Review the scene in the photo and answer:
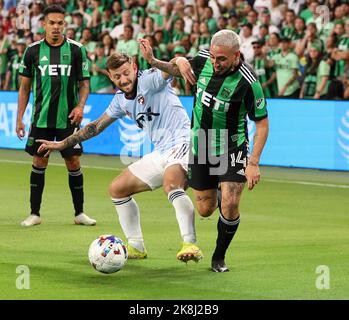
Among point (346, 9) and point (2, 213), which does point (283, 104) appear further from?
point (2, 213)

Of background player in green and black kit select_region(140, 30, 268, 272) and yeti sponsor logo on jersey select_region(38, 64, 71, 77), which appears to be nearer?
background player in green and black kit select_region(140, 30, 268, 272)

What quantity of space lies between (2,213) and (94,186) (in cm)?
332

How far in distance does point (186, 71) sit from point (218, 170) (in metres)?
0.92

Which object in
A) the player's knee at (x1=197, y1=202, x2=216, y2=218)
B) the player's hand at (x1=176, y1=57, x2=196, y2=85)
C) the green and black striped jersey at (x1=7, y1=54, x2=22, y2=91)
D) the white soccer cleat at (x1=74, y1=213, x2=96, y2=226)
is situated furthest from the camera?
the green and black striped jersey at (x1=7, y1=54, x2=22, y2=91)

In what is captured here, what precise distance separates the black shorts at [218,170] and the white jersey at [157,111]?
618 millimetres

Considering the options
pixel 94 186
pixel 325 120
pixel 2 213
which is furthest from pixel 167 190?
pixel 325 120

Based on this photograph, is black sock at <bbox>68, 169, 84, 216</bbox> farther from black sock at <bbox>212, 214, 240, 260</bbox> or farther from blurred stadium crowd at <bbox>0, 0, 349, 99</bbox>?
blurred stadium crowd at <bbox>0, 0, 349, 99</bbox>

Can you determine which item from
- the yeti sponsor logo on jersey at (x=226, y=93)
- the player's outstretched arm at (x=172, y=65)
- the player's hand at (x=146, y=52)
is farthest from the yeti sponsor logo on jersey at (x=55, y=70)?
the yeti sponsor logo on jersey at (x=226, y=93)

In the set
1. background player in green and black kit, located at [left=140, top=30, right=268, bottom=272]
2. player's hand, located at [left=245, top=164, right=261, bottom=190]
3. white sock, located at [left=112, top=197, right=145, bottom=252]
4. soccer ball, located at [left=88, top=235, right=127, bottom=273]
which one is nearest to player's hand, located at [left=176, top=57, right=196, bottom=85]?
background player in green and black kit, located at [left=140, top=30, right=268, bottom=272]

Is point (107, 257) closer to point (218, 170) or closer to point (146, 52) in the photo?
point (218, 170)

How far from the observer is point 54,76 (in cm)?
1287

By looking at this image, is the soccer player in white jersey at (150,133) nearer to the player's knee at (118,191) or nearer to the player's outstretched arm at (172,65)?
the player's knee at (118,191)

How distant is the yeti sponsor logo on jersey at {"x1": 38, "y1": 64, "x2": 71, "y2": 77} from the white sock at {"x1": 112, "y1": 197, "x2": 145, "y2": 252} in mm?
2979

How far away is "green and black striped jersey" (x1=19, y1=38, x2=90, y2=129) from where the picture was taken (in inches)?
504
